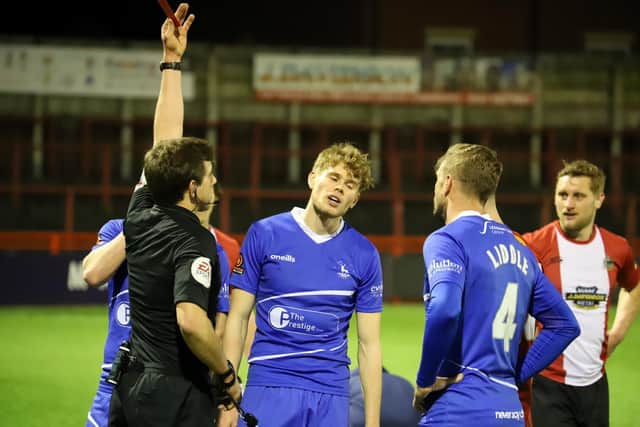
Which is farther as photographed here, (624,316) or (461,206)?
(624,316)

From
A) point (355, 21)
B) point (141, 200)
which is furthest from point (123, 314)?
point (355, 21)

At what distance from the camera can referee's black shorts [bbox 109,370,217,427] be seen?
298 centimetres

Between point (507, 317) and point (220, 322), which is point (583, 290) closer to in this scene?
point (507, 317)

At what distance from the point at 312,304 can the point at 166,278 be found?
2.74 ft

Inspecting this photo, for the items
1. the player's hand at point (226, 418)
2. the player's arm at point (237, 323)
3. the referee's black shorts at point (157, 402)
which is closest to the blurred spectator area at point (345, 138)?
the player's arm at point (237, 323)

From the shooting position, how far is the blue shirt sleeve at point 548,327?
10.9 ft

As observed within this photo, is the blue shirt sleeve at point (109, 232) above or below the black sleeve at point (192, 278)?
above

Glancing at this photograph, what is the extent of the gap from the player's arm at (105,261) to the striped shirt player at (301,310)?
58cm

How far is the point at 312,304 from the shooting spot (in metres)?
3.64

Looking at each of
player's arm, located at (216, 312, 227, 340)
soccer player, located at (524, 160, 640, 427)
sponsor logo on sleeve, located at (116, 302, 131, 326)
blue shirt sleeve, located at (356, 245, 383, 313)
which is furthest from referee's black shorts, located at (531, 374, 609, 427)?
sponsor logo on sleeve, located at (116, 302, 131, 326)

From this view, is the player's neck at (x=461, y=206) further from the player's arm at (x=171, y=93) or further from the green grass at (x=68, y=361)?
the green grass at (x=68, y=361)

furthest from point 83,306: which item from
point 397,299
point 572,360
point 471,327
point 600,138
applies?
point 600,138

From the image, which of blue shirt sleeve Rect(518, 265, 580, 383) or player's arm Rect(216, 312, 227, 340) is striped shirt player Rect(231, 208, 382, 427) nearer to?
player's arm Rect(216, 312, 227, 340)

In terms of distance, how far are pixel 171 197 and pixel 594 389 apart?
2.80 meters
